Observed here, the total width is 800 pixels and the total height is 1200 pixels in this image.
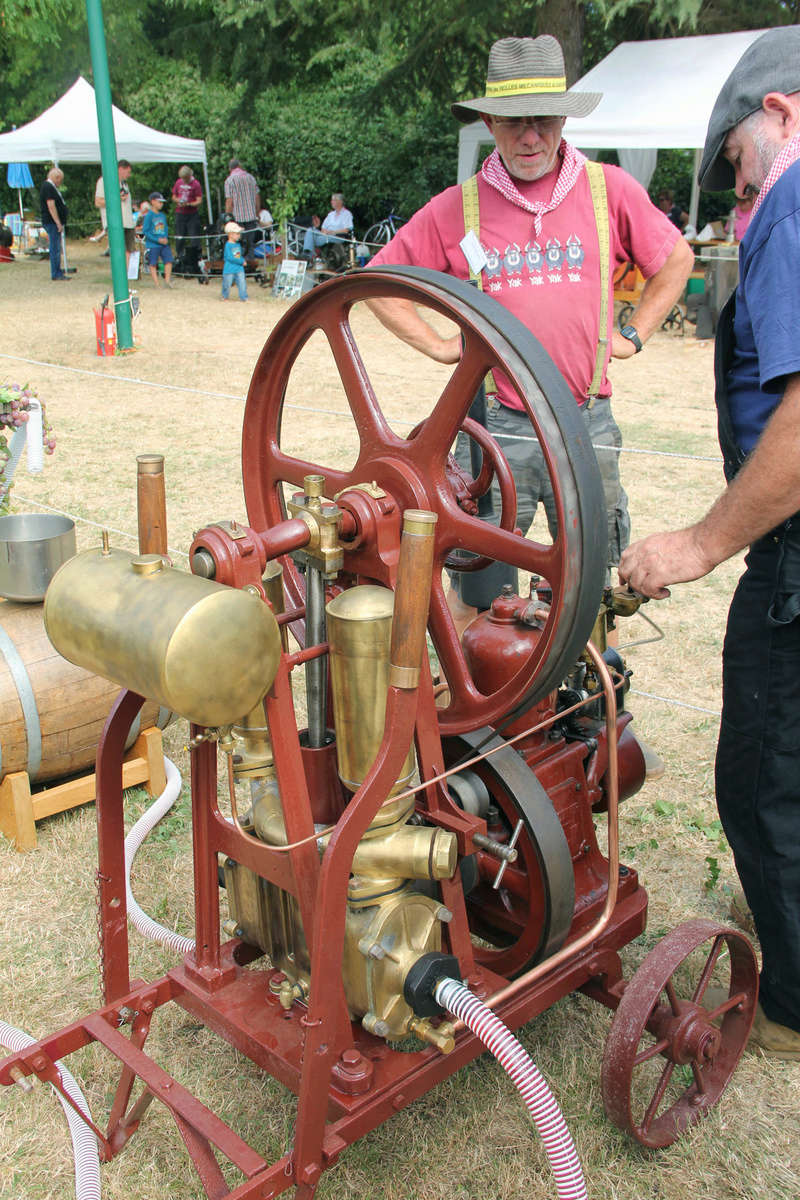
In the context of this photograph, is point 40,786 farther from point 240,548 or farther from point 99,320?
point 99,320

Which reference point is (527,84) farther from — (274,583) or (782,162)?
(274,583)

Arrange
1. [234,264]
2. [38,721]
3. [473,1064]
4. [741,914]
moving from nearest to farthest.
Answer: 1. [473,1064]
2. [741,914]
3. [38,721]
4. [234,264]

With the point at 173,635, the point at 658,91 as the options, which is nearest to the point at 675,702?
the point at 173,635

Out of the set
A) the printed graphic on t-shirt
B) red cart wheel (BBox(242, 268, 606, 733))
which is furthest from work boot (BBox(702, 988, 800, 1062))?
the printed graphic on t-shirt

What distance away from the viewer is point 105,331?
1012 cm

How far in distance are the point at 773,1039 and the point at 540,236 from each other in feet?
7.01

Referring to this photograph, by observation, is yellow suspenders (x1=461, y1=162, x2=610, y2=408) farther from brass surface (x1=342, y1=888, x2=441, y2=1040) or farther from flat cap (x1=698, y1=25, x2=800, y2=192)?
brass surface (x1=342, y1=888, x2=441, y2=1040)

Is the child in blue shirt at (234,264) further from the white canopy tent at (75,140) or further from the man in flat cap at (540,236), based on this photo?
the man in flat cap at (540,236)

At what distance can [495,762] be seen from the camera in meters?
1.91

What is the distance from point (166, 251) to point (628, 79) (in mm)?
7416

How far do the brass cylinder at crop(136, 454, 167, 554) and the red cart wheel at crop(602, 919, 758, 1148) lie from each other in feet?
3.89

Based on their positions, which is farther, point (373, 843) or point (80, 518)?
point (80, 518)

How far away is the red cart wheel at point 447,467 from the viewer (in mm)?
1547

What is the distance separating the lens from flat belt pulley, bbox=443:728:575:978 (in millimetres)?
1887
